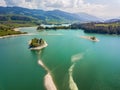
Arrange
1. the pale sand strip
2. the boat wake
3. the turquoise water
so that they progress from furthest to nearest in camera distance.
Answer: the turquoise water, the boat wake, the pale sand strip

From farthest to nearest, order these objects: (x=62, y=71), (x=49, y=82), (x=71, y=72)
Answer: (x=62, y=71), (x=71, y=72), (x=49, y=82)

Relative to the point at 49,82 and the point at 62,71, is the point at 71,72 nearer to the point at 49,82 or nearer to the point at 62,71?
the point at 62,71

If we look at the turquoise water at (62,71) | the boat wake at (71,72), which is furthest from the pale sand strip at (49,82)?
the boat wake at (71,72)

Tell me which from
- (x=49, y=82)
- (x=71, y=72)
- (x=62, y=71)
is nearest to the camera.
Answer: (x=49, y=82)

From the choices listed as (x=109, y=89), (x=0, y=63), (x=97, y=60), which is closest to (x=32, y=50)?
(x=0, y=63)

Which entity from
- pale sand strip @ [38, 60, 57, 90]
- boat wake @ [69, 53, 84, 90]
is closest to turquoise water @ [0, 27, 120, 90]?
boat wake @ [69, 53, 84, 90]

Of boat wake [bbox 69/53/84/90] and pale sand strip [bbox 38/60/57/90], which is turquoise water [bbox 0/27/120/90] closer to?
boat wake [bbox 69/53/84/90]

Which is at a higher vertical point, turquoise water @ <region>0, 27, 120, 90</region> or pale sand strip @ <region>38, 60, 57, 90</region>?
pale sand strip @ <region>38, 60, 57, 90</region>

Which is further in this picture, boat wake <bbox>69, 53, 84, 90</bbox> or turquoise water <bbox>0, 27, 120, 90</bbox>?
turquoise water <bbox>0, 27, 120, 90</bbox>

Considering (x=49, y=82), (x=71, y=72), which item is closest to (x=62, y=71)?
(x=71, y=72)

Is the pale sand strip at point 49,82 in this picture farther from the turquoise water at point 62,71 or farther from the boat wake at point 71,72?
the boat wake at point 71,72

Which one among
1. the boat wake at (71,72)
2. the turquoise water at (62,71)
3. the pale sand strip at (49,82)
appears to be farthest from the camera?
the turquoise water at (62,71)
